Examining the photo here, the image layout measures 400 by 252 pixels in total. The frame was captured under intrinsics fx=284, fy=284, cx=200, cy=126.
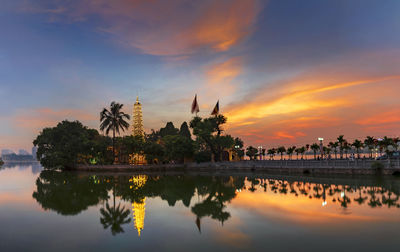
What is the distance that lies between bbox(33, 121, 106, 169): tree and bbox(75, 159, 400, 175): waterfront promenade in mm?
4020

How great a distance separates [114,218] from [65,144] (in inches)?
2823

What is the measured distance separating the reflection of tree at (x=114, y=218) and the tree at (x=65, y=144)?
60.2 m

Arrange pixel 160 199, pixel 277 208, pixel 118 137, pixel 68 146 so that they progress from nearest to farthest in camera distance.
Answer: pixel 277 208 < pixel 160 199 < pixel 68 146 < pixel 118 137

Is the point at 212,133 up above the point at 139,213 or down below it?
above

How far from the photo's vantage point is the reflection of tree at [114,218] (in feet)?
50.3

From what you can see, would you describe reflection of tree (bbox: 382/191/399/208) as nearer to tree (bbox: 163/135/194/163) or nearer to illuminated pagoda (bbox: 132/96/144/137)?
tree (bbox: 163/135/194/163)

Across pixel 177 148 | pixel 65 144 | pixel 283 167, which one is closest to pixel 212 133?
pixel 177 148

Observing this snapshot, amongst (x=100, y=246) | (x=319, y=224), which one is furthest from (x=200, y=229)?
(x=319, y=224)

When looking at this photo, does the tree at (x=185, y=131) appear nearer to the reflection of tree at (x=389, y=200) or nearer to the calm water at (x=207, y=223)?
the calm water at (x=207, y=223)

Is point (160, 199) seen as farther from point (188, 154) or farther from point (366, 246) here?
point (188, 154)

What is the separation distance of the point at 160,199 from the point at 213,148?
5377cm

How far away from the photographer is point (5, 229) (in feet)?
49.6

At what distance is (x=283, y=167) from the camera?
5519 centimetres

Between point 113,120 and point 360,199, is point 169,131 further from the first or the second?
point 360,199
